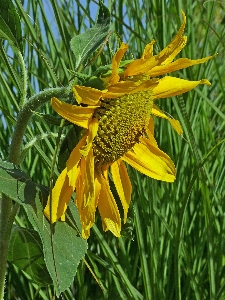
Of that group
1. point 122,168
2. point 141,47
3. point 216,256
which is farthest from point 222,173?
point 122,168

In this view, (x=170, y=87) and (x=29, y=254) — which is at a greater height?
(x=170, y=87)

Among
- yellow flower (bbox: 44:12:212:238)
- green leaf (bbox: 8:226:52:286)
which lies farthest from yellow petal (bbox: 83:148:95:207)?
green leaf (bbox: 8:226:52:286)

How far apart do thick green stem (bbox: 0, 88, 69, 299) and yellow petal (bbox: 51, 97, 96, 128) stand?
23 mm

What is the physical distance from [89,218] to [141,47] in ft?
1.59

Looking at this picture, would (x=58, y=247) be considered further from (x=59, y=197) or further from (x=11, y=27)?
(x=11, y=27)

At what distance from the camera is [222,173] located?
87 cm

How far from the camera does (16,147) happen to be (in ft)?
1.50

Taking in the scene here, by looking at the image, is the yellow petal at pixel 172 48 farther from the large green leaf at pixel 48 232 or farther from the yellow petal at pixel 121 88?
the large green leaf at pixel 48 232

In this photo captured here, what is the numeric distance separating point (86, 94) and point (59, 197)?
0.31ft

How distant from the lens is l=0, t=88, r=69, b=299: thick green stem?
43 centimetres

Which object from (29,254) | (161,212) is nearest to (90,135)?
(29,254)

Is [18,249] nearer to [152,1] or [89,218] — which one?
[89,218]

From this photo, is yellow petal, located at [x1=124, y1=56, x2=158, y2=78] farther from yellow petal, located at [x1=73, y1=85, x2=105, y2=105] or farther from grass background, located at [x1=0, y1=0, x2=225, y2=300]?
grass background, located at [x1=0, y1=0, x2=225, y2=300]

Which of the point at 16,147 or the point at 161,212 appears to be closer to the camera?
the point at 16,147
